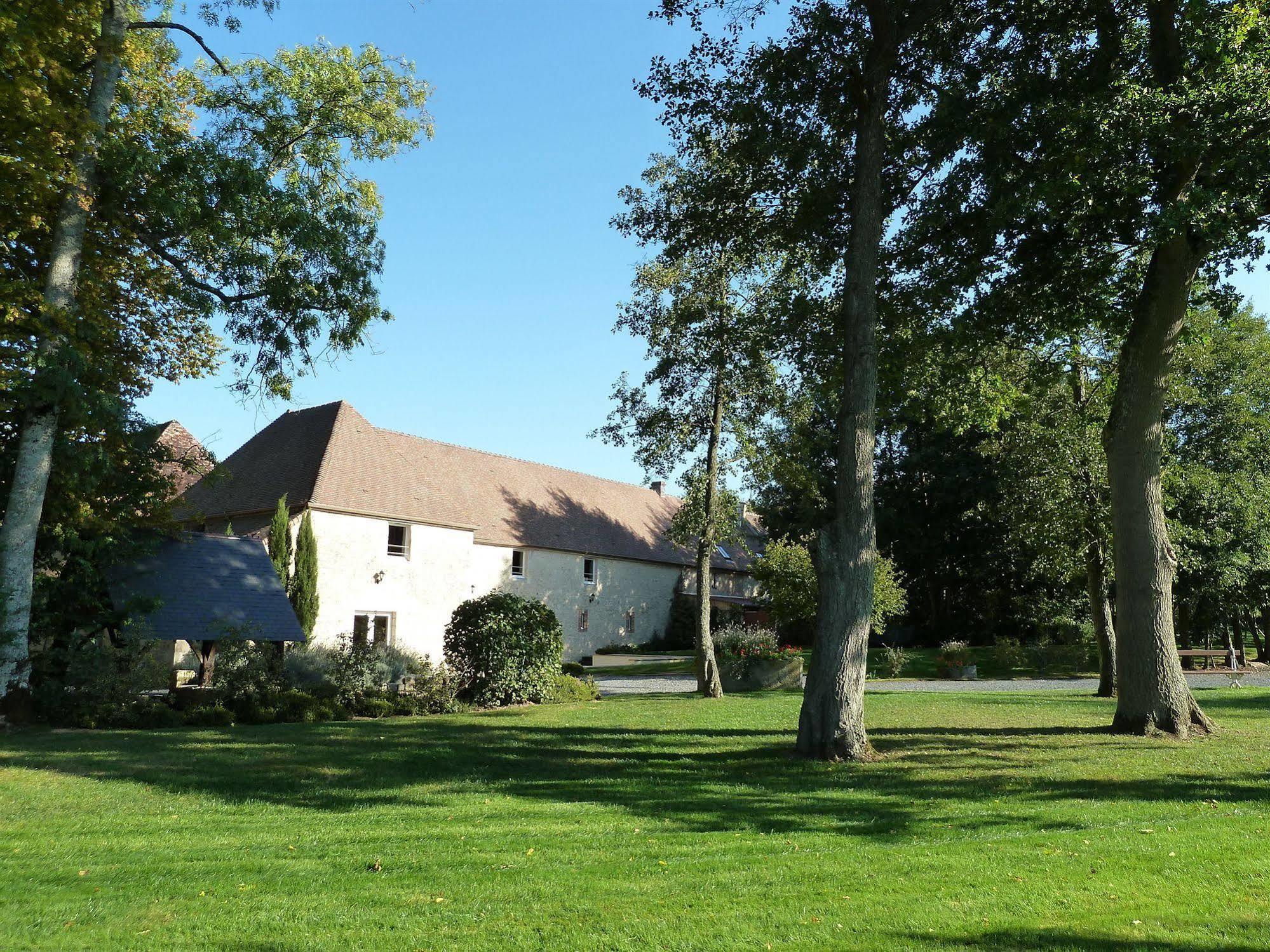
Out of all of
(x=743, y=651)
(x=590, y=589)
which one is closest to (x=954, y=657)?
(x=743, y=651)

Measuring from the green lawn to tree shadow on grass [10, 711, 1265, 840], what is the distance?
0.20 feet

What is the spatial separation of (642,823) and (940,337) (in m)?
10.4

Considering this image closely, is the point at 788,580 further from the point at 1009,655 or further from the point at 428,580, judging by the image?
the point at 428,580

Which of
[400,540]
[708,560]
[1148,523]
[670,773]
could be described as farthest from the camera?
[400,540]

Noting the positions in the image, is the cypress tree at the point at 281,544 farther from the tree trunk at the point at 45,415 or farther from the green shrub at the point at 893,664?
the green shrub at the point at 893,664

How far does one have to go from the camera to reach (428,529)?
30281 millimetres

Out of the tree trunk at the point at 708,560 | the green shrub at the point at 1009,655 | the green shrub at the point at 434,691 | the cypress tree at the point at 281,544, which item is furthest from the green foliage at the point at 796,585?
the cypress tree at the point at 281,544

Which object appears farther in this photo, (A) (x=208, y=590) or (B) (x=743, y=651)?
(B) (x=743, y=651)

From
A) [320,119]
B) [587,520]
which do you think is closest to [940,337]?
[320,119]

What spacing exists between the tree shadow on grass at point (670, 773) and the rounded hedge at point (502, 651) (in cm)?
463

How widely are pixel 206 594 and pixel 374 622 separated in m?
11.6

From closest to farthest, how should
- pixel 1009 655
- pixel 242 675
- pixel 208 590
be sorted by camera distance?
1. pixel 242 675
2. pixel 208 590
3. pixel 1009 655

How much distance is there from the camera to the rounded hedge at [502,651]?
18.7 metres

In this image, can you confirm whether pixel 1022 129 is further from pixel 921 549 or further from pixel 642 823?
pixel 921 549
